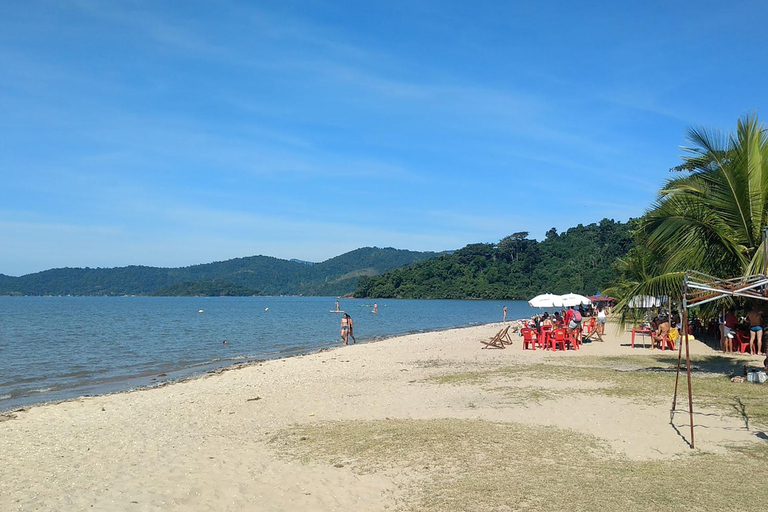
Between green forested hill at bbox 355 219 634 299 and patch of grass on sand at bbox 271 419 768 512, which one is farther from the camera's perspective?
green forested hill at bbox 355 219 634 299

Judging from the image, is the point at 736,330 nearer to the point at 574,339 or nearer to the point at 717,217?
the point at 574,339

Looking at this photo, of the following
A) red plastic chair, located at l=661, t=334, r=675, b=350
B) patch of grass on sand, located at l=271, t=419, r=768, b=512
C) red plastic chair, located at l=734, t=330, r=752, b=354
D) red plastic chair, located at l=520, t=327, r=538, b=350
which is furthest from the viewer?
red plastic chair, located at l=520, t=327, r=538, b=350

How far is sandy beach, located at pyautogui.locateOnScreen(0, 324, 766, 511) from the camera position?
5996 millimetres

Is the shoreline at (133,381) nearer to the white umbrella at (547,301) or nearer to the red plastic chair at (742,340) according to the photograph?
the white umbrella at (547,301)

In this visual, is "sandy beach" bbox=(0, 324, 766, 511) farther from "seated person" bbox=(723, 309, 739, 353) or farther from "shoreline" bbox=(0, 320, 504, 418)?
"seated person" bbox=(723, 309, 739, 353)

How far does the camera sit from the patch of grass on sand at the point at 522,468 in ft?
17.4

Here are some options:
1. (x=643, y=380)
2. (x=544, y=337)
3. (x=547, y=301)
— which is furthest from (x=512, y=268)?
(x=643, y=380)

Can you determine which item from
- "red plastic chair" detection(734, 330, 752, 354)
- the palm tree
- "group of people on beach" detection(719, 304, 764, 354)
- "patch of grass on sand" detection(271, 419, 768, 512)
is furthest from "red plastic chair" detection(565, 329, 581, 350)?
"patch of grass on sand" detection(271, 419, 768, 512)

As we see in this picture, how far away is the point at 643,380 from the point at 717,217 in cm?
365

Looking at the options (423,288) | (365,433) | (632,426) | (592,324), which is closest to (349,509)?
(365,433)

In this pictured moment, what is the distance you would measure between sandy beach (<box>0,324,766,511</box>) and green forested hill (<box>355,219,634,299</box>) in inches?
3362

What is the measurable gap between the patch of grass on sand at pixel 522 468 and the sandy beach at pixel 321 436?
4 centimetres

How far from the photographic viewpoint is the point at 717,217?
12133mm

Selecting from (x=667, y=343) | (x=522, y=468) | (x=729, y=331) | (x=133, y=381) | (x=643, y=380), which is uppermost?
(x=729, y=331)
